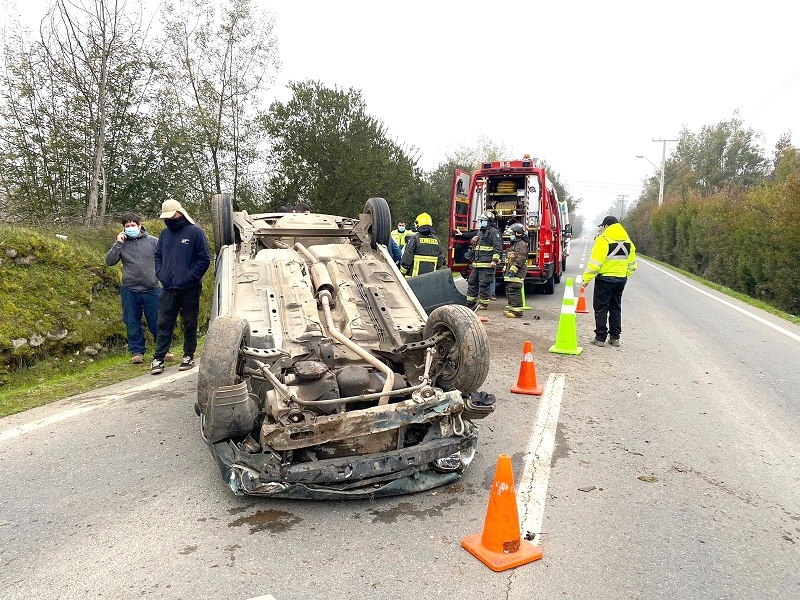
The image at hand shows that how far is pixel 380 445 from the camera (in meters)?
3.55

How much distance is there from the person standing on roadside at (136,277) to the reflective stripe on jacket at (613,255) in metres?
5.64

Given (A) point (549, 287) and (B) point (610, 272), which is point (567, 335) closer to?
(B) point (610, 272)

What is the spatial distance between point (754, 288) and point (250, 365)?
59.8ft

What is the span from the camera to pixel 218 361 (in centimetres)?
352

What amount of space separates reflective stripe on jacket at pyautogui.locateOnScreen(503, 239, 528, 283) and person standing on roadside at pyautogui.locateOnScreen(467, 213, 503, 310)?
0.27 metres

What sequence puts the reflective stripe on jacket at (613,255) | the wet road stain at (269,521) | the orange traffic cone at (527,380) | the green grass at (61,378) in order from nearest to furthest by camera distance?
the wet road stain at (269,521) < the green grass at (61,378) < the orange traffic cone at (527,380) < the reflective stripe on jacket at (613,255)

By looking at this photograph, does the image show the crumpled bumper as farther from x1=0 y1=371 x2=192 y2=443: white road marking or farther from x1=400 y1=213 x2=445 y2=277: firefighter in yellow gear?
x1=400 y1=213 x2=445 y2=277: firefighter in yellow gear

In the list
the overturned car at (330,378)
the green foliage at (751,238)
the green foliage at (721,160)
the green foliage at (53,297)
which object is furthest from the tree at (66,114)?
the green foliage at (721,160)

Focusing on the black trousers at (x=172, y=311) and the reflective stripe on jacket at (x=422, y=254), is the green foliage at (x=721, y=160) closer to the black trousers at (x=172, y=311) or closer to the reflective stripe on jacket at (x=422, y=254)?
the reflective stripe on jacket at (x=422, y=254)

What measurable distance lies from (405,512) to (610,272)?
5.68 metres

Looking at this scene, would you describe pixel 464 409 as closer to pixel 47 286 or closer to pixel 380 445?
pixel 380 445

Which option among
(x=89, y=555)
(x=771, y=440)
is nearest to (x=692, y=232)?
(x=771, y=440)

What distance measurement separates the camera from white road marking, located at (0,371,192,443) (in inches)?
186

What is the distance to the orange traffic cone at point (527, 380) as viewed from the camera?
574 cm
